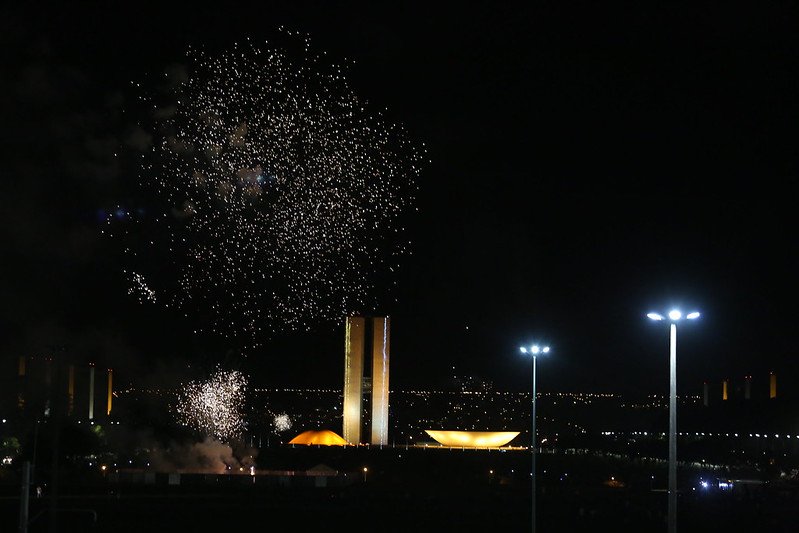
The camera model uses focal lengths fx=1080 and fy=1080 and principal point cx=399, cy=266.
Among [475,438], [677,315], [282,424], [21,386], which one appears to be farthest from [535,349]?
[282,424]

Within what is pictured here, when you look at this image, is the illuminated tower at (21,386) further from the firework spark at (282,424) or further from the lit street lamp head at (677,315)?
the lit street lamp head at (677,315)

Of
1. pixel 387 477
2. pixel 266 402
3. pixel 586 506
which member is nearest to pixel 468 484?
pixel 387 477

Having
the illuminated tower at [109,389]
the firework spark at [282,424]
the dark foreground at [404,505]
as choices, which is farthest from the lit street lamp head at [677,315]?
the illuminated tower at [109,389]

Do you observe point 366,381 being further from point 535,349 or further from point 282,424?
point 535,349

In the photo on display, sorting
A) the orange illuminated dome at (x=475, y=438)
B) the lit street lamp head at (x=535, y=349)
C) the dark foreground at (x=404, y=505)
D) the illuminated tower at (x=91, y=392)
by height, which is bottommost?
the dark foreground at (x=404, y=505)

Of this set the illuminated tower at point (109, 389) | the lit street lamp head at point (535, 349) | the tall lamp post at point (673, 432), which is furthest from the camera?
the illuminated tower at point (109, 389)

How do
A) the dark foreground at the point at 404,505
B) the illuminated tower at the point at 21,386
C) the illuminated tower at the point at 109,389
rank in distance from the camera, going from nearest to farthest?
the dark foreground at the point at 404,505 → the illuminated tower at the point at 21,386 → the illuminated tower at the point at 109,389

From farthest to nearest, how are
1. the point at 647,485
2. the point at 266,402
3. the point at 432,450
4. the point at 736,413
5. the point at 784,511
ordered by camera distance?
the point at 266,402 < the point at 736,413 < the point at 432,450 < the point at 647,485 < the point at 784,511

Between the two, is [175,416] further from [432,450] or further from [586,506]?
[586,506]

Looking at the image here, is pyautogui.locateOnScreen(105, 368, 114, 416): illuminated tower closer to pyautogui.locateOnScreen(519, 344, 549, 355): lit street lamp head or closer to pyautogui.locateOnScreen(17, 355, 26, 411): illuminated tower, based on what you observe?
pyautogui.locateOnScreen(17, 355, 26, 411): illuminated tower
